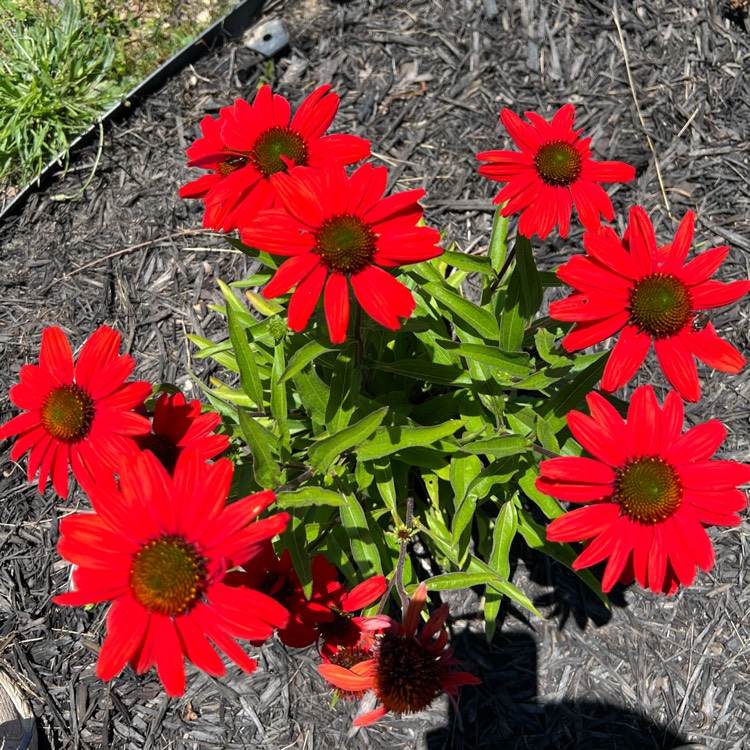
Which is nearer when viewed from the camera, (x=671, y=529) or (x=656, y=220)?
(x=671, y=529)

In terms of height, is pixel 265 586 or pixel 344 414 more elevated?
pixel 344 414

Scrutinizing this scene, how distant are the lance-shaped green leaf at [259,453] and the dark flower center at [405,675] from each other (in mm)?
525

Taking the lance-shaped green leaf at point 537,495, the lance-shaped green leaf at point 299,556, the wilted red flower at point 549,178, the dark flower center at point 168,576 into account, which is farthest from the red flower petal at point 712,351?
the dark flower center at point 168,576

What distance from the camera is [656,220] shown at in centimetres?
338

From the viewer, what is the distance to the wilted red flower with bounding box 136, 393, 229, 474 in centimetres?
182

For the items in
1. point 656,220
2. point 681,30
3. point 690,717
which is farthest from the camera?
point 681,30

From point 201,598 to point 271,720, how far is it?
162 centimetres

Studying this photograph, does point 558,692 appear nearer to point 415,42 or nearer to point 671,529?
point 671,529

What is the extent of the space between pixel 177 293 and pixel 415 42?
1.99 meters

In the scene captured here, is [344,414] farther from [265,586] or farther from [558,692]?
[558,692]

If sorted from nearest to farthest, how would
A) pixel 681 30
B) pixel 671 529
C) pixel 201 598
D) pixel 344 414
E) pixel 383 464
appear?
pixel 201 598
pixel 671 529
pixel 344 414
pixel 383 464
pixel 681 30

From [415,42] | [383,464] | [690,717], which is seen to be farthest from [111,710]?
[415,42]

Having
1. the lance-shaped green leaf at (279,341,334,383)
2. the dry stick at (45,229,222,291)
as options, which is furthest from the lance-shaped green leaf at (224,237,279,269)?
the dry stick at (45,229,222,291)

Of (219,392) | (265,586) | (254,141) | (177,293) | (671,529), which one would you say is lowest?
(265,586)
